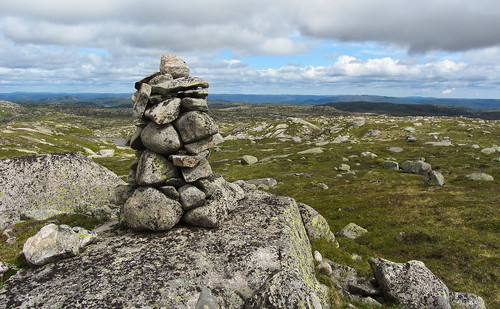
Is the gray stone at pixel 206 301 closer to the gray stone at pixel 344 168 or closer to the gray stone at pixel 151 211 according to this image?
the gray stone at pixel 151 211

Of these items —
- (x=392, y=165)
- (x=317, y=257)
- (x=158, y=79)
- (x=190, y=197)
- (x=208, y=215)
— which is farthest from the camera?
(x=392, y=165)

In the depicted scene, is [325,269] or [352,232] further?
[352,232]

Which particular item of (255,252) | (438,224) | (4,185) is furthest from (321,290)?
(4,185)

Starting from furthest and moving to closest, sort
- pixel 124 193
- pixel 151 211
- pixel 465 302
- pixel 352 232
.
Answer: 1. pixel 352 232
2. pixel 124 193
3. pixel 151 211
4. pixel 465 302

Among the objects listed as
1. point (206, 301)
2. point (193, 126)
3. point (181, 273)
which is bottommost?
point (206, 301)

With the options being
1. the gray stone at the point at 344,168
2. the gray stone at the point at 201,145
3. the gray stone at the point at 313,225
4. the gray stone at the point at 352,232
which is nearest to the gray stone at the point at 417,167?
the gray stone at the point at 344,168

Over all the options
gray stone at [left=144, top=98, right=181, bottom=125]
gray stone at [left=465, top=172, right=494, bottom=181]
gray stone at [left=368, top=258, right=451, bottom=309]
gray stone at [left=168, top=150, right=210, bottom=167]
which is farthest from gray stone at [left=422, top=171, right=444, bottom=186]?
gray stone at [left=144, top=98, right=181, bottom=125]

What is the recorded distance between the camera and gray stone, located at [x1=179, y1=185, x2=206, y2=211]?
61.1 ft

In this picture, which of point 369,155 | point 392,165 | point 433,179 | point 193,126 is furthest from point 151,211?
point 369,155

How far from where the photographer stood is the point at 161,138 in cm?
1859

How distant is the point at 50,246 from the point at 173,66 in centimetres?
1487

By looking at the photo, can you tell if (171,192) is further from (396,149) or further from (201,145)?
(396,149)

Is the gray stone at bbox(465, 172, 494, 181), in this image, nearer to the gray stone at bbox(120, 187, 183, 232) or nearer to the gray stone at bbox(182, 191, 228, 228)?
the gray stone at bbox(182, 191, 228, 228)

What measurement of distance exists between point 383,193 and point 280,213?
42.1 meters
